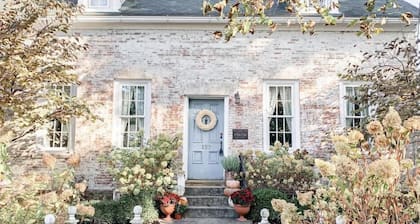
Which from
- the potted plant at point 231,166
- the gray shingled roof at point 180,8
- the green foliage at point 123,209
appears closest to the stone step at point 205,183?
the potted plant at point 231,166

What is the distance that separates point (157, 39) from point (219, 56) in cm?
181

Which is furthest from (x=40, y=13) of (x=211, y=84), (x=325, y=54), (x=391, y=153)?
(x=391, y=153)

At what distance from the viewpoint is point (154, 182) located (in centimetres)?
870

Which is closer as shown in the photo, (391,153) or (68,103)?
(391,153)

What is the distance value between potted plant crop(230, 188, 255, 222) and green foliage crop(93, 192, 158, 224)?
5.78ft

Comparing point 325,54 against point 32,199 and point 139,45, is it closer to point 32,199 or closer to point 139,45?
point 139,45

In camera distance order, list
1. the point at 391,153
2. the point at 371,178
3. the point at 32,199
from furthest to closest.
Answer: the point at 32,199
the point at 391,153
the point at 371,178

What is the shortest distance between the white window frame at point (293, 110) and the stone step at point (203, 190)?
1.78 m

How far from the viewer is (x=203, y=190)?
32.1 ft

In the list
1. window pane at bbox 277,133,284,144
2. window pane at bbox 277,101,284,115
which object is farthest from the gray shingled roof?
window pane at bbox 277,133,284,144

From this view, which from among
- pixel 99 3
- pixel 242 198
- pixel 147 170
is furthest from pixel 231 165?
pixel 99 3

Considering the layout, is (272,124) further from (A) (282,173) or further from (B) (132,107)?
(B) (132,107)

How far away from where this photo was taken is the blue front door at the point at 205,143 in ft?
34.7

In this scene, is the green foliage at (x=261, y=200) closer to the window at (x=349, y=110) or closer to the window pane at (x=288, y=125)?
the window pane at (x=288, y=125)
